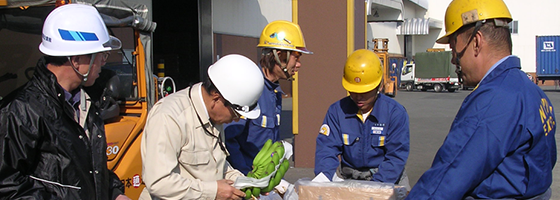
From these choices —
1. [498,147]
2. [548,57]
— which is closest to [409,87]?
[548,57]

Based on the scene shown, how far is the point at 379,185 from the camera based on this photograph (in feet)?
8.72

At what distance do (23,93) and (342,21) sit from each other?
539cm

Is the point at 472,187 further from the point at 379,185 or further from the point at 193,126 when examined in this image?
the point at 193,126

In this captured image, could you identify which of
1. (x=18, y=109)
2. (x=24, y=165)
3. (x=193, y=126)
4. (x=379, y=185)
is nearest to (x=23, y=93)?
(x=18, y=109)

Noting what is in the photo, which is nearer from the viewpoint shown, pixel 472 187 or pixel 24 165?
pixel 472 187

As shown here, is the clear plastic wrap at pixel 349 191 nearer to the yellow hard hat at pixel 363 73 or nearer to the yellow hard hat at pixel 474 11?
the yellow hard hat at pixel 363 73

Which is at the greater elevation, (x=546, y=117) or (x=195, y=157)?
(x=546, y=117)

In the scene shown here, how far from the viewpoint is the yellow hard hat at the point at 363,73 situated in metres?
3.19

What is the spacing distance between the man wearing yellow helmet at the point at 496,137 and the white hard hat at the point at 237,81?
0.93 m

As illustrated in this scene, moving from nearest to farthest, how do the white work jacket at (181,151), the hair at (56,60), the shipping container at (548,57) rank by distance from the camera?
the white work jacket at (181,151)
the hair at (56,60)
the shipping container at (548,57)

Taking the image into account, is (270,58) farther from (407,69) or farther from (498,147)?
(407,69)

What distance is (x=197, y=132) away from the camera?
87.8 inches

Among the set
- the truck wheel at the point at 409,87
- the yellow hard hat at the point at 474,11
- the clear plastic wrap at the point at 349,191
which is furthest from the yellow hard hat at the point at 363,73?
the truck wheel at the point at 409,87

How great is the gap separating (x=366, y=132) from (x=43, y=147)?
2.13 meters
